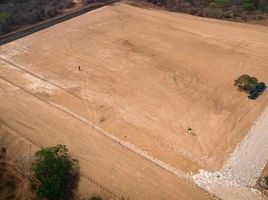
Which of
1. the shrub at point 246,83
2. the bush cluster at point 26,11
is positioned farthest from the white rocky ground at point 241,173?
the bush cluster at point 26,11

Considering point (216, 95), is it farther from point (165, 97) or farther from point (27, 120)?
point (27, 120)

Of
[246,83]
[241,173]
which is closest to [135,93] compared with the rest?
[246,83]

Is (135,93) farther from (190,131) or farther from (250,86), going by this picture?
(250,86)

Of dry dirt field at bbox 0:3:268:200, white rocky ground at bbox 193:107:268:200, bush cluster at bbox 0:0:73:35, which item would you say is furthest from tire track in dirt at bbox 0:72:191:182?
bush cluster at bbox 0:0:73:35

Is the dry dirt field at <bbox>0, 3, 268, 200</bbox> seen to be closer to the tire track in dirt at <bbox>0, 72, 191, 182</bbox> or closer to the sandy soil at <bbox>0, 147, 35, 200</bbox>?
the tire track in dirt at <bbox>0, 72, 191, 182</bbox>

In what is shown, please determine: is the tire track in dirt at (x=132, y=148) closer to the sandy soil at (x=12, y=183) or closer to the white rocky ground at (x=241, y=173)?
the white rocky ground at (x=241, y=173)
